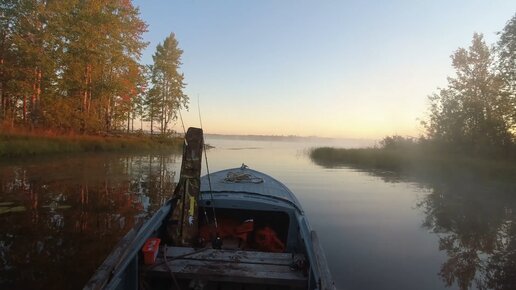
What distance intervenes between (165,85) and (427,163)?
29.1 metres

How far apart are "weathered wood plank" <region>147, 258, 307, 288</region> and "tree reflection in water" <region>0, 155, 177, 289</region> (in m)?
1.78

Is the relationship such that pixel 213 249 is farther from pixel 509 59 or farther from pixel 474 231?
pixel 509 59

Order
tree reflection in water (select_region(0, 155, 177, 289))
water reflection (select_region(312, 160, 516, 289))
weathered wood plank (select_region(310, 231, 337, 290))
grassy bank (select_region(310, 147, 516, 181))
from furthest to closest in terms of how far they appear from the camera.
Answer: grassy bank (select_region(310, 147, 516, 181)), water reflection (select_region(312, 160, 516, 289)), tree reflection in water (select_region(0, 155, 177, 289)), weathered wood plank (select_region(310, 231, 337, 290))

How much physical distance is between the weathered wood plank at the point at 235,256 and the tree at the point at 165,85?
37.4 metres

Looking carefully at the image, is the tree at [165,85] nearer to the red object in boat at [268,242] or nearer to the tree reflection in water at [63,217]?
the tree reflection in water at [63,217]

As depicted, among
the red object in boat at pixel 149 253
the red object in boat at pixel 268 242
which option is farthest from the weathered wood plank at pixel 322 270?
the red object in boat at pixel 149 253

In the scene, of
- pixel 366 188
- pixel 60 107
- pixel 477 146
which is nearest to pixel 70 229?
pixel 366 188

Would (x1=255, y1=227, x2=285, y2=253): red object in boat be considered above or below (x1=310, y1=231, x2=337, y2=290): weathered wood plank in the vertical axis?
below

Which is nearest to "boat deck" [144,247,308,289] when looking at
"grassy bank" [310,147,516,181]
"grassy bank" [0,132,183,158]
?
"grassy bank" [0,132,183,158]

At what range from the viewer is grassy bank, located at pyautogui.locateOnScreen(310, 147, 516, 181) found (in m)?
22.3

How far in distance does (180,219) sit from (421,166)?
26.8m

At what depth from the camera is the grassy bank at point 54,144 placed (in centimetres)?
1962

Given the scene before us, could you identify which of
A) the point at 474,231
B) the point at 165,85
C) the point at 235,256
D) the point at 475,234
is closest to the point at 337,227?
the point at 475,234

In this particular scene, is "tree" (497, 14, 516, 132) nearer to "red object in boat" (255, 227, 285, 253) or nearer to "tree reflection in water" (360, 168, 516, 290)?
"tree reflection in water" (360, 168, 516, 290)
